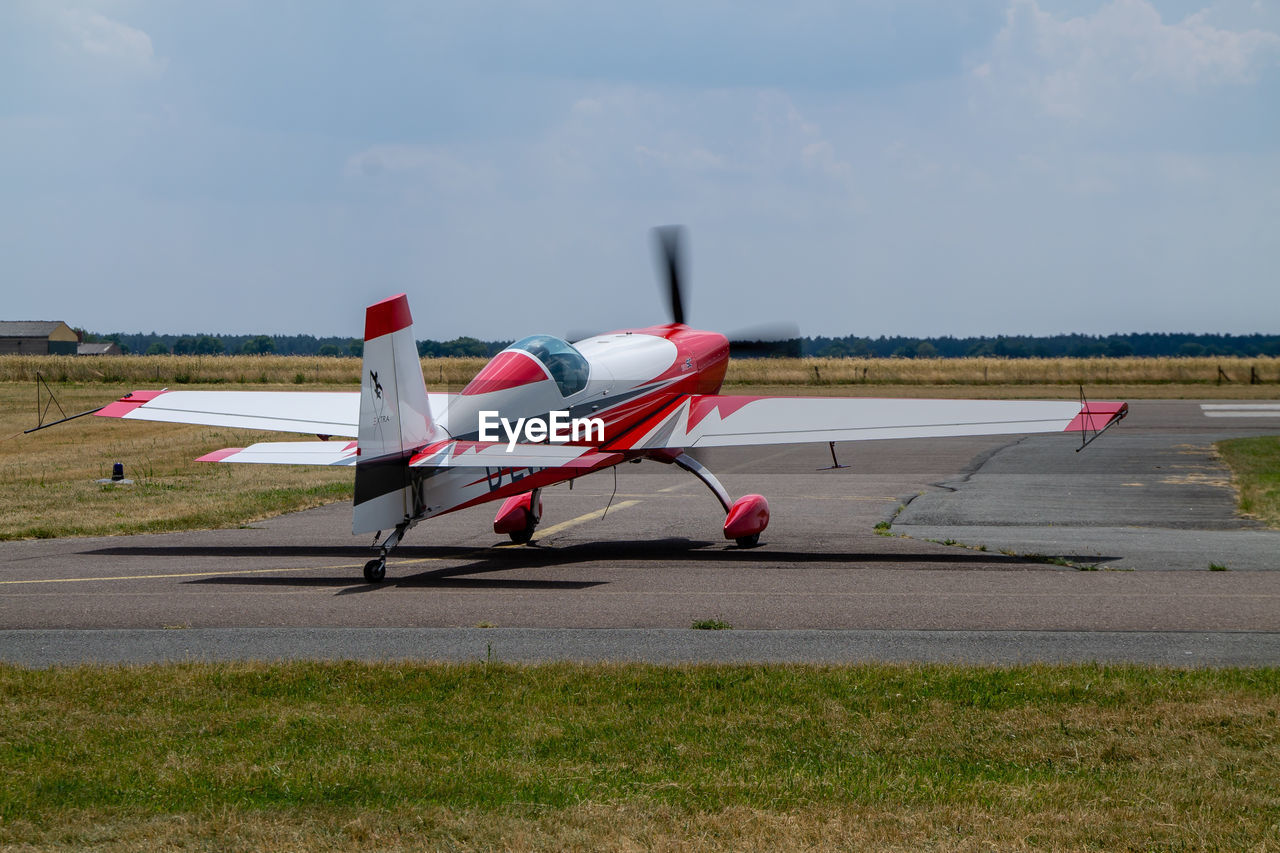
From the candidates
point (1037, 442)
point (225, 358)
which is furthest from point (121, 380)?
point (1037, 442)

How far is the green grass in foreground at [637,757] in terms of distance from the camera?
17.4ft

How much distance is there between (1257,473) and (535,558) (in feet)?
53.3

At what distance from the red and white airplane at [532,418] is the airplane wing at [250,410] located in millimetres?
29

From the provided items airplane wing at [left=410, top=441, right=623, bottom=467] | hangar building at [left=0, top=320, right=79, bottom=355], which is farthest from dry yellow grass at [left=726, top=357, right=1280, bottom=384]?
hangar building at [left=0, top=320, right=79, bottom=355]

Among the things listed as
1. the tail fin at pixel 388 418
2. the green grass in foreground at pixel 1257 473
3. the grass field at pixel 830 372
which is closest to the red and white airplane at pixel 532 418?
the tail fin at pixel 388 418

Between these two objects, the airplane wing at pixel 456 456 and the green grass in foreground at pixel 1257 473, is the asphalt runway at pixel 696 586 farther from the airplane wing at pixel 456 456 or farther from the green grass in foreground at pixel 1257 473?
the airplane wing at pixel 456 456

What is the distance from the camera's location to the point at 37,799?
574 cm

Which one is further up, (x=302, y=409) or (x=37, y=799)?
(x=302, y=409)

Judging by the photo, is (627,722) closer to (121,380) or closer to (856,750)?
(856,750)

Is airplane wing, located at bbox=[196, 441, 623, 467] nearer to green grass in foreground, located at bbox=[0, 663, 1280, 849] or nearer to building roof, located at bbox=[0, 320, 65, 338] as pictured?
green grass in foreground, located at bbox=[0, 663, 1280, 849]

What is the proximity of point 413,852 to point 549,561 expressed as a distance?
30.6ft

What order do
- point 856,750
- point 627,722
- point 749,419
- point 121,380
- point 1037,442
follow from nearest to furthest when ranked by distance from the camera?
1. point 856,750
2. point 627,722
3. point 749,419
4. point 1037,442
5. point 121,380

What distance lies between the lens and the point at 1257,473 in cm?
2347

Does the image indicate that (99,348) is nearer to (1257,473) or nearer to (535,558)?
(1257,473)
